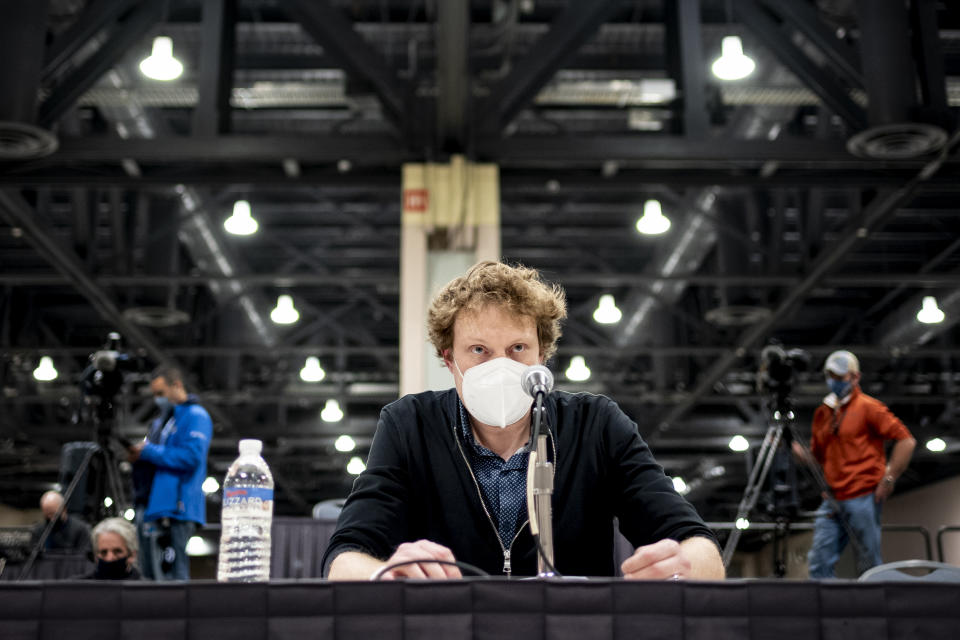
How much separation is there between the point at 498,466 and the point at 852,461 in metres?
3.99

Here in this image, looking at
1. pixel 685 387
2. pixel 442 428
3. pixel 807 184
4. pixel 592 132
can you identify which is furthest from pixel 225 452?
pixel 442 428

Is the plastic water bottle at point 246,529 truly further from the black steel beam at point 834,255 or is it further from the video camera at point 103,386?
the black steel beam at point 834,255

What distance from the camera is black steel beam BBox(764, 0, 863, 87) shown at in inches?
262

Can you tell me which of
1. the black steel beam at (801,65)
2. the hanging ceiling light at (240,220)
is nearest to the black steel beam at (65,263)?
the hanging ceiling light at (240,220)

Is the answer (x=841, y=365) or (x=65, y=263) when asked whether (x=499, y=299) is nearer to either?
(x=841, y=365)

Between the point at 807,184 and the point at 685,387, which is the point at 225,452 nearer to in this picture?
the point at 685,387

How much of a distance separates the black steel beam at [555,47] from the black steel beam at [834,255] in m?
2.43

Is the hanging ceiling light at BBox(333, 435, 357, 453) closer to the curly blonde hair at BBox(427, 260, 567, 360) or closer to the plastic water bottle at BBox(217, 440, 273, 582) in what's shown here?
the curly blonde hair at BBox(427, 260, 567, 360)

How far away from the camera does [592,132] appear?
31.2 feet

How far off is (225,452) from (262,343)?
21.3 ft

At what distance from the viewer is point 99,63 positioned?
6703 millimetres

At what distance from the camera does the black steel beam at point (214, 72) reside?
22.9 feet

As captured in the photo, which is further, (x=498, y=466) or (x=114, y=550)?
(x=114, y=550)

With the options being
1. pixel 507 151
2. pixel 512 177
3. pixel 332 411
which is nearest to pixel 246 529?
pixel 507 151
